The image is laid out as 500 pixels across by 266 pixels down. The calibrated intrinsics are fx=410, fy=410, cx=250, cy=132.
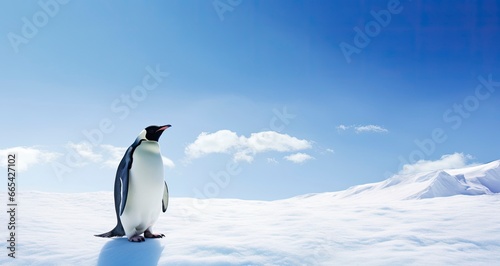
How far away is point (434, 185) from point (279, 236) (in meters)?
52.1

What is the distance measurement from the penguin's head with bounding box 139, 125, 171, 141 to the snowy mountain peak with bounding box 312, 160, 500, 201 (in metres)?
46.5

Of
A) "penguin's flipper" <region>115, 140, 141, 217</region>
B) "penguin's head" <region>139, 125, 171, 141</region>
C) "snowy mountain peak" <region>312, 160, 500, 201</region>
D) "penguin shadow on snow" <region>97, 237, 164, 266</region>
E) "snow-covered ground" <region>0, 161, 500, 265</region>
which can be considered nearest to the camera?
"penguin shadow on snow" <region>97, 237, 164, 266</region>

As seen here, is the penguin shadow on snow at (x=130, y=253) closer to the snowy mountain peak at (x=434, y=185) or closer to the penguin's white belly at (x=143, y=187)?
the penguin's white belly at (x=143, y=187)

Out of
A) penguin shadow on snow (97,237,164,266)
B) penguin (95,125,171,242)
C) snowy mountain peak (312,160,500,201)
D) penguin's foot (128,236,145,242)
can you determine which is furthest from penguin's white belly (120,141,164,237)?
snowy mountain peak (312,160,500,201)

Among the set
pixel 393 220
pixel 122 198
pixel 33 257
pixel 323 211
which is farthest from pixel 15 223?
pixel 393 220

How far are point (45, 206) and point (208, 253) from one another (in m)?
4.81

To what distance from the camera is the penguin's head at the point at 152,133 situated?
565 cm

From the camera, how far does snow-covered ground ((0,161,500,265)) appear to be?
4.89 metres

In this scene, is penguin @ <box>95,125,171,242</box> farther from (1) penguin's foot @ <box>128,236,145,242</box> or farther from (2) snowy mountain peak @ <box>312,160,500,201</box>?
(2) snowy mountain peak @ <box>312,160,500,201</box>

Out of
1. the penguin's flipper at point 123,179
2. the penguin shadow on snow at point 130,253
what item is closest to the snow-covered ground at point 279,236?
the penguin shadow on snow at point 130,253

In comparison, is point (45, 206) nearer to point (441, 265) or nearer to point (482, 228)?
point (441, 265)

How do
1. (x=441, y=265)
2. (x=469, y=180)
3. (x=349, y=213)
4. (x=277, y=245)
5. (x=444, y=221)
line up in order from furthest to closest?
(x=469, y=180)
(x=349, y=213)
(x=444, y=221)
(x=277, y=245)
(x=441, y=265)

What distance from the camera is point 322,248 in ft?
17.1

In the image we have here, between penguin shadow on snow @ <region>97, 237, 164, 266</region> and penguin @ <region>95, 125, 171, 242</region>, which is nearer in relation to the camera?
penguin shadow on snow @ <region>97, 237, 164, 266</region>
